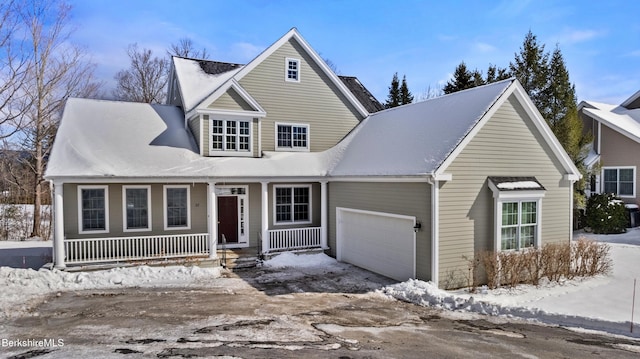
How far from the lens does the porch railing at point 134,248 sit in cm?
1293

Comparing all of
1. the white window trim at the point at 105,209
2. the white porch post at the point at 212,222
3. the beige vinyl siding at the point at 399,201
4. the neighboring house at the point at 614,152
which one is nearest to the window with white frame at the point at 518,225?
the beige vinyl siding at the point at 399,201

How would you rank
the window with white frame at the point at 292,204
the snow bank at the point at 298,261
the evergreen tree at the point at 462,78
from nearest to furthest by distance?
the snow bank at the point at 298,261 → the window with white frame at the point at 292,204 → the evergreen tree at the point at 462,78

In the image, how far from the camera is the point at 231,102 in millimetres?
15844

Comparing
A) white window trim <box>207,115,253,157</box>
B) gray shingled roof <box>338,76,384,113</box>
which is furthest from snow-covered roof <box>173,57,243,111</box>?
gray shingled roof <box>338,76,384,113</box>

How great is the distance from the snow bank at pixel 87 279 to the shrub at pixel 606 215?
1828cm

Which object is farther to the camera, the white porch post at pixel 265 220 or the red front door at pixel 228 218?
the red front door at pixel 228 218

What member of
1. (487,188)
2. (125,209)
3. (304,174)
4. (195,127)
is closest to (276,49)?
(195,127)

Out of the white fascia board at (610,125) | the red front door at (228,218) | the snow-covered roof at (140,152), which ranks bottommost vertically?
the red front door at (228,218)

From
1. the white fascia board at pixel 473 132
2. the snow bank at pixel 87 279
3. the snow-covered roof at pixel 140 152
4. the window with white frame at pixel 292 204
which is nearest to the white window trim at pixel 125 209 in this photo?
the snow-covered roof at pixel 140 152

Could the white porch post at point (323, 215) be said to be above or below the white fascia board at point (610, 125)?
below

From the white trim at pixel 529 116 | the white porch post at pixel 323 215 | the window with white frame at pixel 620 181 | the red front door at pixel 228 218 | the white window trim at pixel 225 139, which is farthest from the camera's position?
the window with white frame at pixel 620 181

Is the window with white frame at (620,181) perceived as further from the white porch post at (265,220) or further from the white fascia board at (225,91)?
the white fascia board at (225,91)

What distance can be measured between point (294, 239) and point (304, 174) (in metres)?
2.56

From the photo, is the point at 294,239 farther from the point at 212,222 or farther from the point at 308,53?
the point at 308,53
